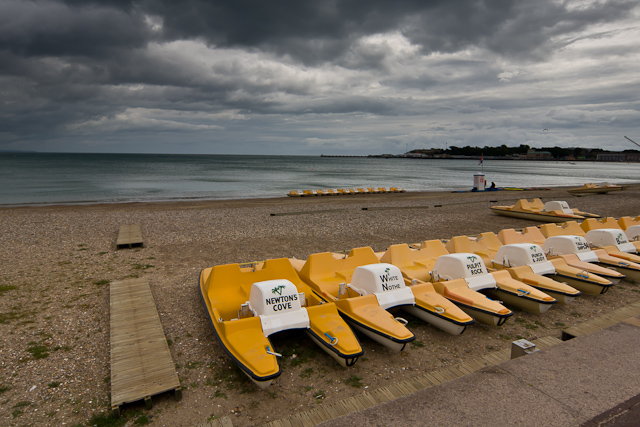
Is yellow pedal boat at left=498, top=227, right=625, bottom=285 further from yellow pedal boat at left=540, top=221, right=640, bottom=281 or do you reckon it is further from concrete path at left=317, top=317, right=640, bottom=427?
concrete path at left=317, top=317, right=640, bottom=427

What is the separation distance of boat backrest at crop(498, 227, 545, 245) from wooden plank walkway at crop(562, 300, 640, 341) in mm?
3036

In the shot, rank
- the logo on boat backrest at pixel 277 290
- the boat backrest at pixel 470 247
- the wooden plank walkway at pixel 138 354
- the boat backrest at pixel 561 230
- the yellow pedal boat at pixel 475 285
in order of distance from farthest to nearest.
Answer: the boat backrest at pixel 561 230 → the boat backrest at pixel 470 247 → the yellow pedal boat at pixel 475 285 → the logo on boat backrest at pixel 277 290 → the wooden plank walkway at pixel 138 354

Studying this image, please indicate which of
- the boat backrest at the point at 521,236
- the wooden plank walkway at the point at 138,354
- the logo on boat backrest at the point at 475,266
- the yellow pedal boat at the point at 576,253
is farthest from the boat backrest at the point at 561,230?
the wooden plank walkway at the point at 138,354

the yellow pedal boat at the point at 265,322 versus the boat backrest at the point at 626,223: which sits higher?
the boat backrest at the point at 626,223

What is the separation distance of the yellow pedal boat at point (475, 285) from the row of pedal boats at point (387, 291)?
0.7 inches

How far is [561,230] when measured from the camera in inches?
404

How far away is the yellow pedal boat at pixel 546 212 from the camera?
15398 millimetres

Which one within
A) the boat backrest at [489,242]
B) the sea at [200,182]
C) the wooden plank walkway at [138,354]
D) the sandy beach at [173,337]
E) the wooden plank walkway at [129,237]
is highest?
the boat backrest at [489,242]

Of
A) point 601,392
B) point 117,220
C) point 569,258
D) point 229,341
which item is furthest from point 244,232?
point 601,392

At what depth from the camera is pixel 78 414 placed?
3939 millimetres

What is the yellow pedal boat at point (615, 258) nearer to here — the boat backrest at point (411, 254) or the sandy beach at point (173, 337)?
the sandy beach at point (173, 337)

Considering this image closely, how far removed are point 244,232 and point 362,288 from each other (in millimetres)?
8481

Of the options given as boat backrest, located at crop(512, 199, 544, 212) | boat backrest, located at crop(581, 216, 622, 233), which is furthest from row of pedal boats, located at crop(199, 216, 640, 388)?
boat backrest, located at crop(512, 199, 544, 212)

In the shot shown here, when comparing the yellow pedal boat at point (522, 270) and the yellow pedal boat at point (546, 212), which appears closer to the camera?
the yellow pedal boat at point (522, 270)
